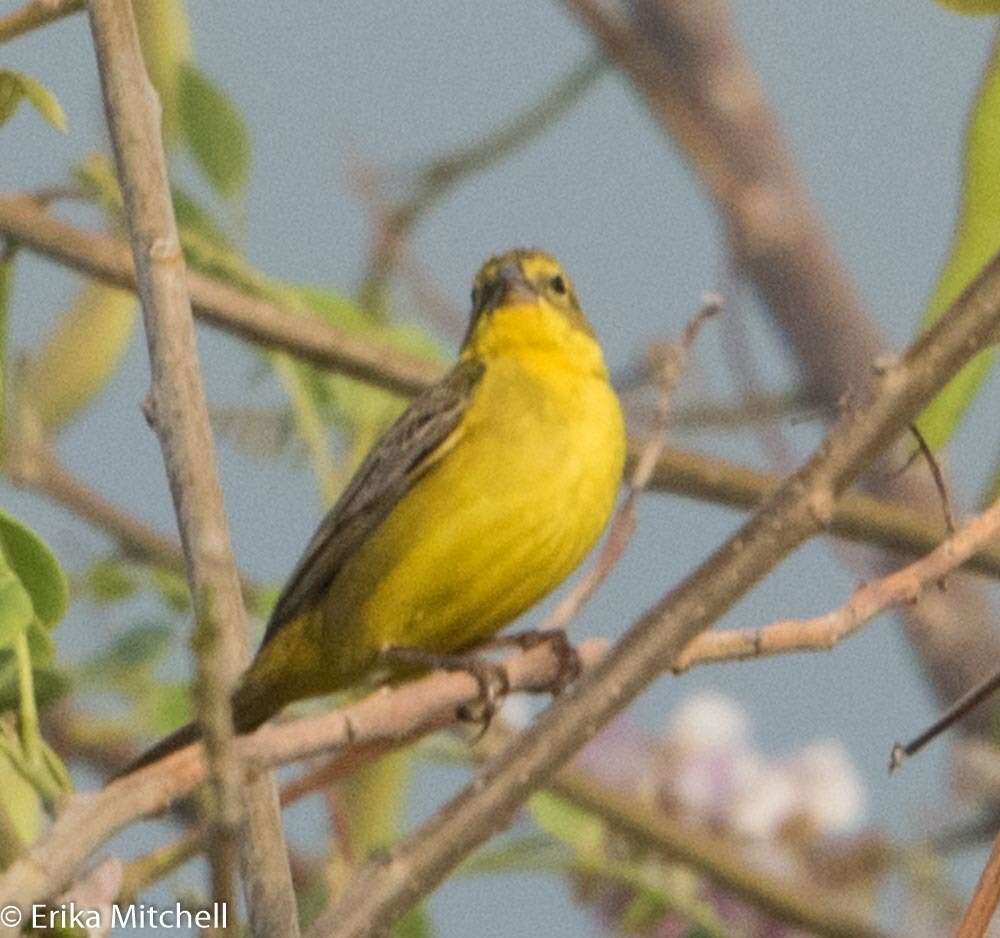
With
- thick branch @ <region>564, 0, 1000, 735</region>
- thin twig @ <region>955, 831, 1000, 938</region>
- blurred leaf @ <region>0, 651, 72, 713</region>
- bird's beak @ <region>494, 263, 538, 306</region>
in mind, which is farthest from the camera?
thick branch @ <region>564, 0, 1000, 735</region>

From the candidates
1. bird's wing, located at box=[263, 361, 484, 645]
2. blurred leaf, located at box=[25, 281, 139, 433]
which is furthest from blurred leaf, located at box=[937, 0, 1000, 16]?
blurred leaf, located at box=[25, 281, 139, 433]

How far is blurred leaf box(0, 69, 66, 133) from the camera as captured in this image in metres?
A: 1.16

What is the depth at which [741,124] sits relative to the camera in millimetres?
3686

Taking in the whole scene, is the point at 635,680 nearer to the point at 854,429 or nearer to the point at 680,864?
the point at 854,429

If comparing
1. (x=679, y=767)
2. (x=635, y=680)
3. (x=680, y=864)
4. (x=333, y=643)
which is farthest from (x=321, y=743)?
(x=679, y=767)

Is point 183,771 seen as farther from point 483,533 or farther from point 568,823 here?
point 568,823

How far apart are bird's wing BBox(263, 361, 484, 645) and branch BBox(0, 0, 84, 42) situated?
78 cm

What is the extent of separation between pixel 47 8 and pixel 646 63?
5.73 feet

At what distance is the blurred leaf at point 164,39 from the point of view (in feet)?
6.70

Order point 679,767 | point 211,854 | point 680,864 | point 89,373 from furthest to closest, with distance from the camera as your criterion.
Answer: point 679,767, point 89,373, point 680,864, point 211,854

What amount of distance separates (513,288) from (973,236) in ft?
3.49

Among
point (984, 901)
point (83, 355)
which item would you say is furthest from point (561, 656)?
point (83, 355)

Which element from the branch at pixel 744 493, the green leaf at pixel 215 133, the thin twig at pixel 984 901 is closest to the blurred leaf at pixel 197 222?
the green leaf at pixel 215 133

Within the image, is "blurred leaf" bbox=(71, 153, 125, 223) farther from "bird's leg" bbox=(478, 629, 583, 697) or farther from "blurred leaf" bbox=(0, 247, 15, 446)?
"bird's leg" bbox=(478, 629, 583, 697)
